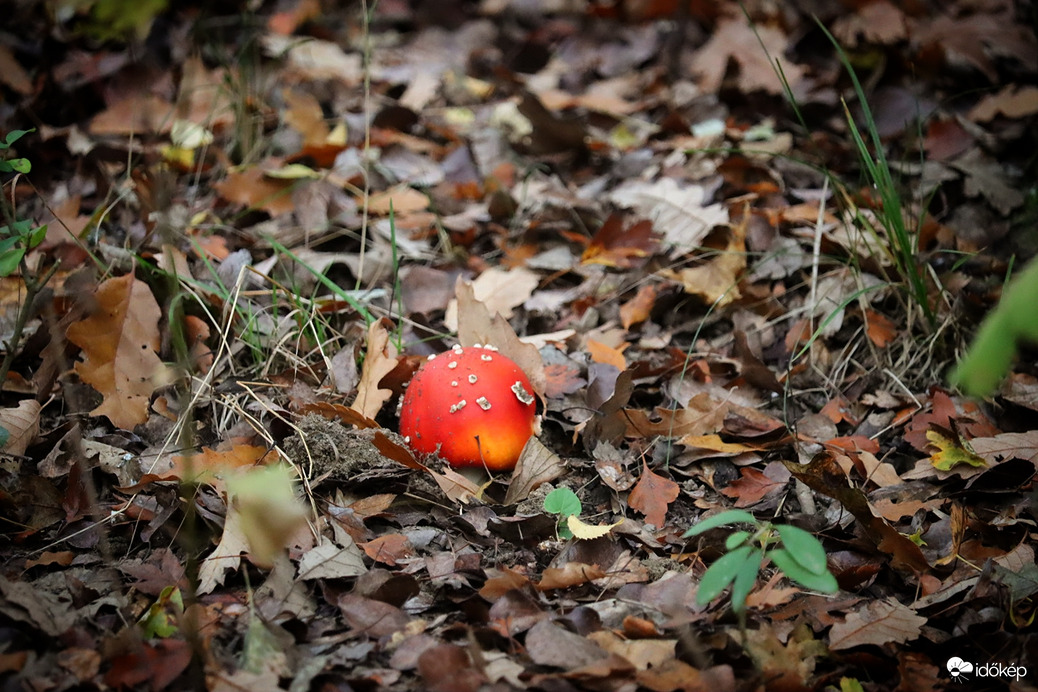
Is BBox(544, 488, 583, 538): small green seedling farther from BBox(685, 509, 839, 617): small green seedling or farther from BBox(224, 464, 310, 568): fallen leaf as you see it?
BBox(224, 464, 310, 568): fallen leaf

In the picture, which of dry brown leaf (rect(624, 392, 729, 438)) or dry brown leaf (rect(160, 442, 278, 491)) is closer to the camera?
dry brown leaf (rect(160, 442, 278, 491))

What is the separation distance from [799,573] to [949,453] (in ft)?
3.27

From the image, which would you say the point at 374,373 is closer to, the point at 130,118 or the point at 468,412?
the point at 468,412

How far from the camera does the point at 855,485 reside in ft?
7.66

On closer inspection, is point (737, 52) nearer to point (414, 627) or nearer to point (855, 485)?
point (855, 485)

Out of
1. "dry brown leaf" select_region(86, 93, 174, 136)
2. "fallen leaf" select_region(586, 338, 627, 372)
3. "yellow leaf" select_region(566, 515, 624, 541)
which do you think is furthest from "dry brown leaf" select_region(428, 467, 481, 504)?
"dry brown leaf" select_region(86, 93, 174, 136)

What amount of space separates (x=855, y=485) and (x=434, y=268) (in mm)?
1768

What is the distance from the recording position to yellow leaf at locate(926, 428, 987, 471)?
2.30m

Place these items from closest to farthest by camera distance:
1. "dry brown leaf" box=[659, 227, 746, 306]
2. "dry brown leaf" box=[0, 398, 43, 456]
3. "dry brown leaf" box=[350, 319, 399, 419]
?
1. "dry brown leaf" box=[0, 398, 43, 456]
2. "dry brown leaf" box=[350, 319, 399, 419]
3. "dry brown leaf" box=[659, 227, 746, 306]

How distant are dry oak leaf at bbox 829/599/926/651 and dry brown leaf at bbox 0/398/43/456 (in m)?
2.19

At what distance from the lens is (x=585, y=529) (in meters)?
2.12

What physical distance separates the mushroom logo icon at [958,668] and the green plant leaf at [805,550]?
19.4 inches

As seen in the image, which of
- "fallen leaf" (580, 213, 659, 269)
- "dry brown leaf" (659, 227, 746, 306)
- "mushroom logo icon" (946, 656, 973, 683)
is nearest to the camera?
"mushroom logo icon" (946, 656, 973, 683)

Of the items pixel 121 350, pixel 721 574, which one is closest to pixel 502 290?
pixel 121 350
